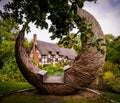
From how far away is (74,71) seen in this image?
888cm

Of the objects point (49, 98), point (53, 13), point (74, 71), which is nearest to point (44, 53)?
point (74, 71)

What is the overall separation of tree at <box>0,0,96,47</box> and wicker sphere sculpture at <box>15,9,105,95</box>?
420cm

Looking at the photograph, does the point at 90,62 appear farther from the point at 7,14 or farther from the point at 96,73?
the point at 7,14

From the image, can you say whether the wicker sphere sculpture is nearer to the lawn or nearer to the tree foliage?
the lawn

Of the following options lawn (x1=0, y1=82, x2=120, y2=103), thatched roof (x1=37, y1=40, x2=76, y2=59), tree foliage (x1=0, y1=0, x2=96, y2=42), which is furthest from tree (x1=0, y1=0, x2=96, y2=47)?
thatched roof (x1=37, y1=40, x2=76, y2=59)

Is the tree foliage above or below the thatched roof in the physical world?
below

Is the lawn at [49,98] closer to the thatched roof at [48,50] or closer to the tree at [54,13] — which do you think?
the tree at [54,13]

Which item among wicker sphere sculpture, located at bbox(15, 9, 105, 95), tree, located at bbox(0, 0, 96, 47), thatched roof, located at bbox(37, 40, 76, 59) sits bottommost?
wicker sphere sculpture, located at bbox(15, 9, 105, 95)

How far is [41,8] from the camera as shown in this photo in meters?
4.18

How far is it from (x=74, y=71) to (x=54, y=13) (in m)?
5.25

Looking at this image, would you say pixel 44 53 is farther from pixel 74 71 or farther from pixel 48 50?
pixel 74 71

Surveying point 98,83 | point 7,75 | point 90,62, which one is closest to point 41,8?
point 90,62

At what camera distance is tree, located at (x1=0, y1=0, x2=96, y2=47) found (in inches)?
124

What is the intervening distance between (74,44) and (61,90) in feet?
19.2
